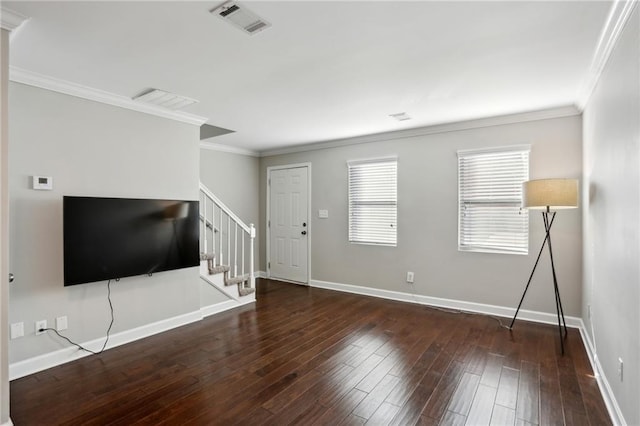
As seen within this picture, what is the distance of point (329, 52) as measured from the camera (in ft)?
7.81

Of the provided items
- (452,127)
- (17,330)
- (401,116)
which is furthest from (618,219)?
(17,330)

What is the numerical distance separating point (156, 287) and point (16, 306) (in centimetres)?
118

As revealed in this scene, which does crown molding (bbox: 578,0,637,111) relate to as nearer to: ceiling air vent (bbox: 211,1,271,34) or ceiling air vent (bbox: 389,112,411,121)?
ceiling air vent (bbox: 389,112,411,121)

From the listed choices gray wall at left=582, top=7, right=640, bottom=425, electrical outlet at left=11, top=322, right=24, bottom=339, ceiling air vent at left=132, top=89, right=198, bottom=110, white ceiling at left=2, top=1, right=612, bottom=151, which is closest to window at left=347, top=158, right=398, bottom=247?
white ceiling at left=2, top=1, right=612, bottom=151

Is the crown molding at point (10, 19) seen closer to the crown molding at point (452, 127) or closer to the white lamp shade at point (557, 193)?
the crown molding at point (452, 127)

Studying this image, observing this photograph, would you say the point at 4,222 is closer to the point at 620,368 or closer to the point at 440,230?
the point at 620,368

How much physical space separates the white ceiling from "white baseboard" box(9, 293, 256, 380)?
7.94 ft

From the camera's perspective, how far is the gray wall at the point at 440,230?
3.72 meters

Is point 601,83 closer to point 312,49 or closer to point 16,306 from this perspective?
point 312,49

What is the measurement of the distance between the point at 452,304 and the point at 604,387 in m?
2.06

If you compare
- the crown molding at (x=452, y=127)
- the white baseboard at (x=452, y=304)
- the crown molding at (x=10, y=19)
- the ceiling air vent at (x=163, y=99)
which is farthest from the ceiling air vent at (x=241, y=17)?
the white baseboard at (x=452, y=304)

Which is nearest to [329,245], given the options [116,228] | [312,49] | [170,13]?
[116,228]

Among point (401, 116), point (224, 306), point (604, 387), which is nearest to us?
point (604, 387)

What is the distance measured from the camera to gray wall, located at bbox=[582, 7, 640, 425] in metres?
1.73
